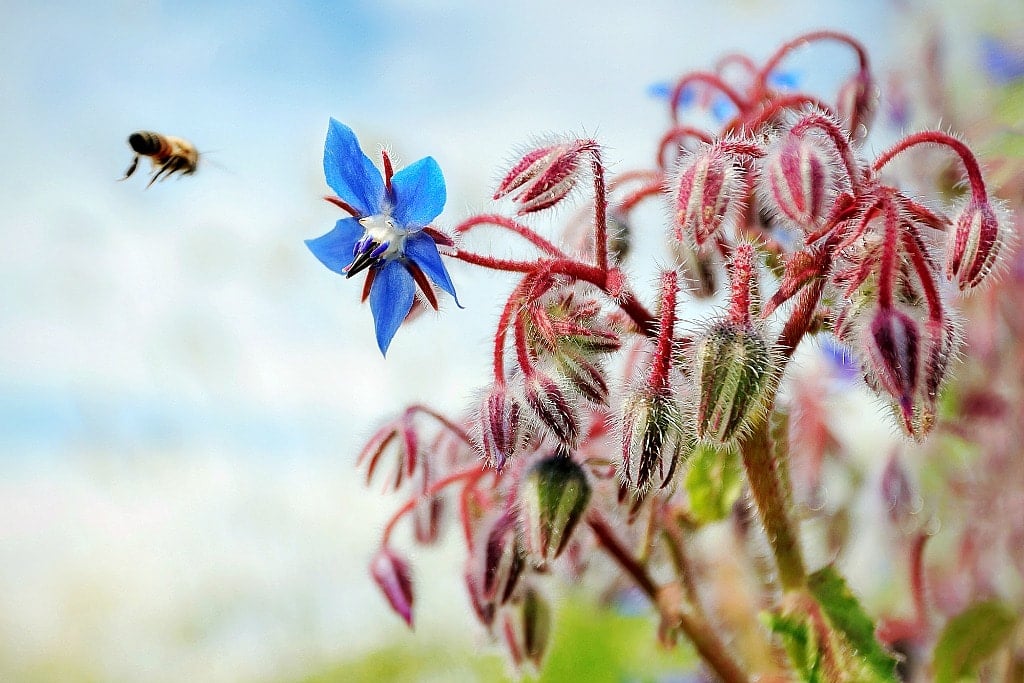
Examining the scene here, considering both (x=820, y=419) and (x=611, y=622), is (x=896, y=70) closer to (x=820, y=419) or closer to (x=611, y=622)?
(x=820, y=419)

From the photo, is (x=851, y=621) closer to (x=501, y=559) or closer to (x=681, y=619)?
(x=681, y=619)

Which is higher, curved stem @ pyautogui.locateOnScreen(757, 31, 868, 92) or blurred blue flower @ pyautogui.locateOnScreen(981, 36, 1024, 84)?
blurred blue flower @ pyautogui.locateOnScreen(981, 36, 1024, 84)

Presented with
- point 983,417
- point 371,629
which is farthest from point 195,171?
point 371,629

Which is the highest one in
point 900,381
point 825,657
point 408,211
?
point 408,211

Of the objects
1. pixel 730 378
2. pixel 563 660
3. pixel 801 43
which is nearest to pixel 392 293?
pixel 730 378

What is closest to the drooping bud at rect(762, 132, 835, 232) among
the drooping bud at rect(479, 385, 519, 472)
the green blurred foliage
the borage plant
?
the borage plant

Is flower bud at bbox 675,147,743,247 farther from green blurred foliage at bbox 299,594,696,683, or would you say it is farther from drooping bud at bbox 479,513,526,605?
green blurred foliage at bbox 299,594,696,683
